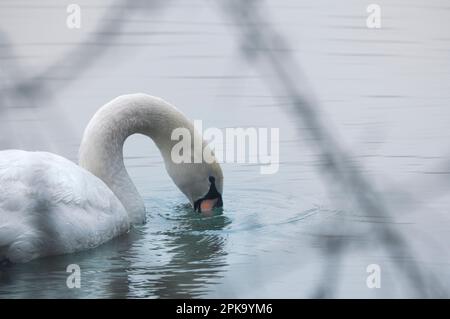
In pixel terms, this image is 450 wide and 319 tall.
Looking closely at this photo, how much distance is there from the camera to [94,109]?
30.0ft

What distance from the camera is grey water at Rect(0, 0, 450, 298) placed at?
2701 millimetres

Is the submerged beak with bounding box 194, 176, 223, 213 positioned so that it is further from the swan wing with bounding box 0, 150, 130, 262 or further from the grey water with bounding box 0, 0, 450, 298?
the swan wing with bounding box 0, 150, 130, 262

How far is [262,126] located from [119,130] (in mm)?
1837

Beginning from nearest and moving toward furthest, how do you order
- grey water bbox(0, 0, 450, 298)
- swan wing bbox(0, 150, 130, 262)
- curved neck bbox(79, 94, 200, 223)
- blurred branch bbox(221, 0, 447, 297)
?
blurred branch bbox(221, 0, 447, 297) → grey water bbox(0, 0, 450, 298) → swan wing bbox(0, 150, 130, 262) → curved neck bbox(79, 94, 200, 223)

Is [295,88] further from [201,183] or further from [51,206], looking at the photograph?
[201,183]

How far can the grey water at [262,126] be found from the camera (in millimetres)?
2701

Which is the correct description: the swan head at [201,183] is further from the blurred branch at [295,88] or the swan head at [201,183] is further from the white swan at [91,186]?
the blurred branch at [295,88]

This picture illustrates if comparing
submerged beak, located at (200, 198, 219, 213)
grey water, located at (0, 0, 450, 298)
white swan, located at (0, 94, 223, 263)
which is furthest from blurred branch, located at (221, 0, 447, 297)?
submerged beak, located at (200, 198, 219, 213)

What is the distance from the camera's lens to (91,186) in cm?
602

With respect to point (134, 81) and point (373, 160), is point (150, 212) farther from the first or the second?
point (134, 81)

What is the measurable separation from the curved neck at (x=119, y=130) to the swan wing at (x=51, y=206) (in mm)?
888

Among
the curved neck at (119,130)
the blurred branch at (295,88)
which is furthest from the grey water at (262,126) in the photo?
the curved neck at (119,130)
